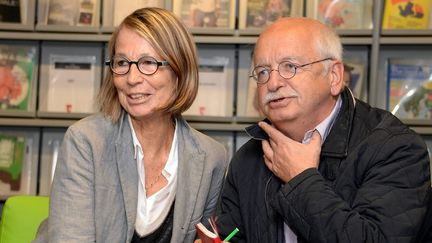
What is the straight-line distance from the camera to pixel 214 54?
3.18 meters

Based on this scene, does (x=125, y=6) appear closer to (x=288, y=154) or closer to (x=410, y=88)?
(x=410, y=88)

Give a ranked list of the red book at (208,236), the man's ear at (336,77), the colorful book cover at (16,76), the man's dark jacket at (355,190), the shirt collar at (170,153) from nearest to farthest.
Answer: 1. the man's dark jacket at (355,190)
2. the red book at (208,236)
3. the man's ear at (336,77)
4. the shirt collar at (170,153)
5. the colorful book cover at (16,76)

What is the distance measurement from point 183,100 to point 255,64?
34 centimetres

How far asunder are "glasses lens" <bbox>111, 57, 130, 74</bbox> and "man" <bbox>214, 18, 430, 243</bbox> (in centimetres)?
43

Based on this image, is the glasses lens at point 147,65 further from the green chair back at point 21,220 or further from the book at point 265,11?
the book at point 265,11

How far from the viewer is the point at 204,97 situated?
313 centimetres

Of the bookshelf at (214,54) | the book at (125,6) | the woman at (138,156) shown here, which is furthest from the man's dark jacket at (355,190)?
the book at (125,6)

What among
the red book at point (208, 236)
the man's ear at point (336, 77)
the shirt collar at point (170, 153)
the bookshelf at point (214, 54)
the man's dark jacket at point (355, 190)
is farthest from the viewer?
the bookshelf at point (214, 54)

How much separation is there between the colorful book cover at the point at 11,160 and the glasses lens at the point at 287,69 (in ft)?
6.46

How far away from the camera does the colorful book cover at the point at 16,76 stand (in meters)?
3.11

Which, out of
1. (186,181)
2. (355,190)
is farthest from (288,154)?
(186,181)

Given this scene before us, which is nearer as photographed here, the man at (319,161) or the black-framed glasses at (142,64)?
the man at (319,161)

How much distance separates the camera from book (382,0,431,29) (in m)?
2.98

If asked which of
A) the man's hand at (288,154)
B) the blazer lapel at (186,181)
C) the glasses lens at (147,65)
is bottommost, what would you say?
the blazer lapel at (186,181)
